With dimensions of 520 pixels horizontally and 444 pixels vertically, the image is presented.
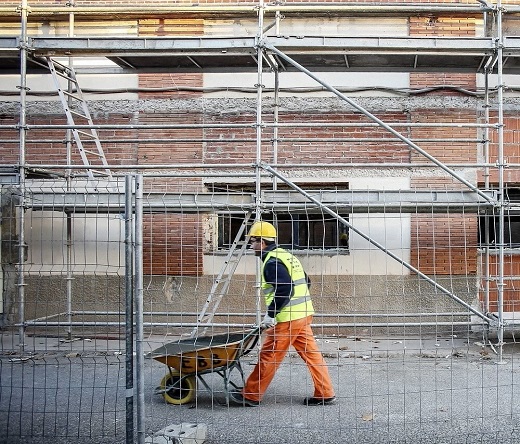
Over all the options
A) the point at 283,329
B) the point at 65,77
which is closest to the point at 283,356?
the point at 283,329

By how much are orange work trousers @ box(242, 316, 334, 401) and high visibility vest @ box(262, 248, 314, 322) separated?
0.07 metres

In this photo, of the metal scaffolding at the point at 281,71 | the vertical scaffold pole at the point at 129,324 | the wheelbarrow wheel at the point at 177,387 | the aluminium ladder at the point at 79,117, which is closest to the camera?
the vertical scaffold pole at the point at 129,324

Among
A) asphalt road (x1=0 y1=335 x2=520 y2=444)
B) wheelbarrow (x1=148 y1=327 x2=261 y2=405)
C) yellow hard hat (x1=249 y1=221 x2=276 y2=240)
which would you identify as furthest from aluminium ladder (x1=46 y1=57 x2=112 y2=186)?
wheelbarrow (x1=148 y1=327 x2=261 y2=405)

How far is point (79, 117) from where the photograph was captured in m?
10.6

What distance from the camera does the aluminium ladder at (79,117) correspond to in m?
9.52

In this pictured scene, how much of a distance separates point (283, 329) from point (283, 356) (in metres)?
0.25

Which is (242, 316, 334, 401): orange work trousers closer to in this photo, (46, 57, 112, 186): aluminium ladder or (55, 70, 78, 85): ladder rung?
(46, 57, 112, 186): aluminium ladder

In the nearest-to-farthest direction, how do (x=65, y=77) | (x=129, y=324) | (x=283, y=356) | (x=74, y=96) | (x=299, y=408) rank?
(x=129, y=324), (x=283, y=356), (x=299, y=408), (x=65, y=77), (x=74, y=96)

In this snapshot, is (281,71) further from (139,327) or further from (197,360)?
(139,327)

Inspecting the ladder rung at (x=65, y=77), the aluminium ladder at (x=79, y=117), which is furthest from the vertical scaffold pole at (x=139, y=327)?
the ladder rung at (x=65, y=77)

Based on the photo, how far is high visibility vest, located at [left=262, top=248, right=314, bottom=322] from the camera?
6621mm

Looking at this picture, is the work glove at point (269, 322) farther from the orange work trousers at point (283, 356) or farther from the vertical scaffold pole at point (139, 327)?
the vertical scaffold pole at point (139, 327)

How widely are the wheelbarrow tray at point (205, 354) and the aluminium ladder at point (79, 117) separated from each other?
3.44 meters

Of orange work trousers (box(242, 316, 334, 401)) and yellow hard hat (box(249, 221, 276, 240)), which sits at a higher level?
yellow hard hat (box(249, 221, 276, 240))
